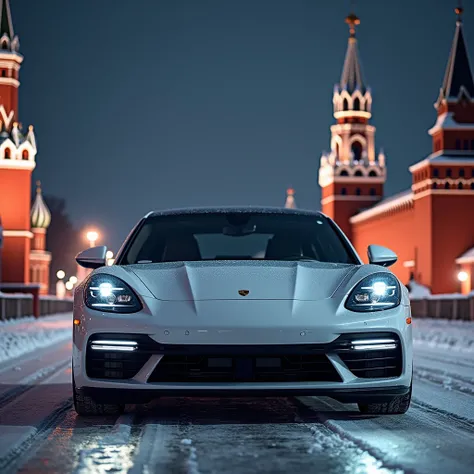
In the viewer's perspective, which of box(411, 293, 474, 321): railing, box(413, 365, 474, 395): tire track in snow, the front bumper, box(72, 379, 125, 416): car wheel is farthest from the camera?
box(411, 293, 474, 321): railing

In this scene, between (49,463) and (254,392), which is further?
(254,392)

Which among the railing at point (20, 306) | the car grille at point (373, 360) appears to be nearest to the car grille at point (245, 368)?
the car grille at point (373, 360)

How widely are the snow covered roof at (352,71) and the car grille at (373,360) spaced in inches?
4043

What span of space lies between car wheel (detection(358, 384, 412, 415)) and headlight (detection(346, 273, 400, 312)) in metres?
0.61

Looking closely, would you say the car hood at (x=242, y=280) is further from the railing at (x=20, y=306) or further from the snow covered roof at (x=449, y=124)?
the snow covered roof at (x=449, y=124)

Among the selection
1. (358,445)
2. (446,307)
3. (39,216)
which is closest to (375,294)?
(358,445)

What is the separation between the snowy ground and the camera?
5059 millimetres

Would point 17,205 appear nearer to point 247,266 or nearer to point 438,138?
point 438,138

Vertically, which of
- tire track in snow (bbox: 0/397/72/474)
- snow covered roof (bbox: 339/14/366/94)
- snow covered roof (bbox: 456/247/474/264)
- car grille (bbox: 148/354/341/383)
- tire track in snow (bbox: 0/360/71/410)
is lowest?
tire track in snow (bbox: 0/360/71/410)

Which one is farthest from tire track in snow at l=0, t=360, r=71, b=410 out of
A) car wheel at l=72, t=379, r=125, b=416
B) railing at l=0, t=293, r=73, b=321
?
railing at l=0, t=293, r=73, b=321

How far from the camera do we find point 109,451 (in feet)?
18.0

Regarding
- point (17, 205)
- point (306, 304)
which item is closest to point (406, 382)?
point (306, 304)

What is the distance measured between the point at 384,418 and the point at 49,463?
248 centimetres

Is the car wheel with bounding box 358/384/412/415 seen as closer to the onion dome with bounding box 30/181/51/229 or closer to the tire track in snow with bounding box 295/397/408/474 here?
the tire track in snow with bounding box 295/397/408/474
